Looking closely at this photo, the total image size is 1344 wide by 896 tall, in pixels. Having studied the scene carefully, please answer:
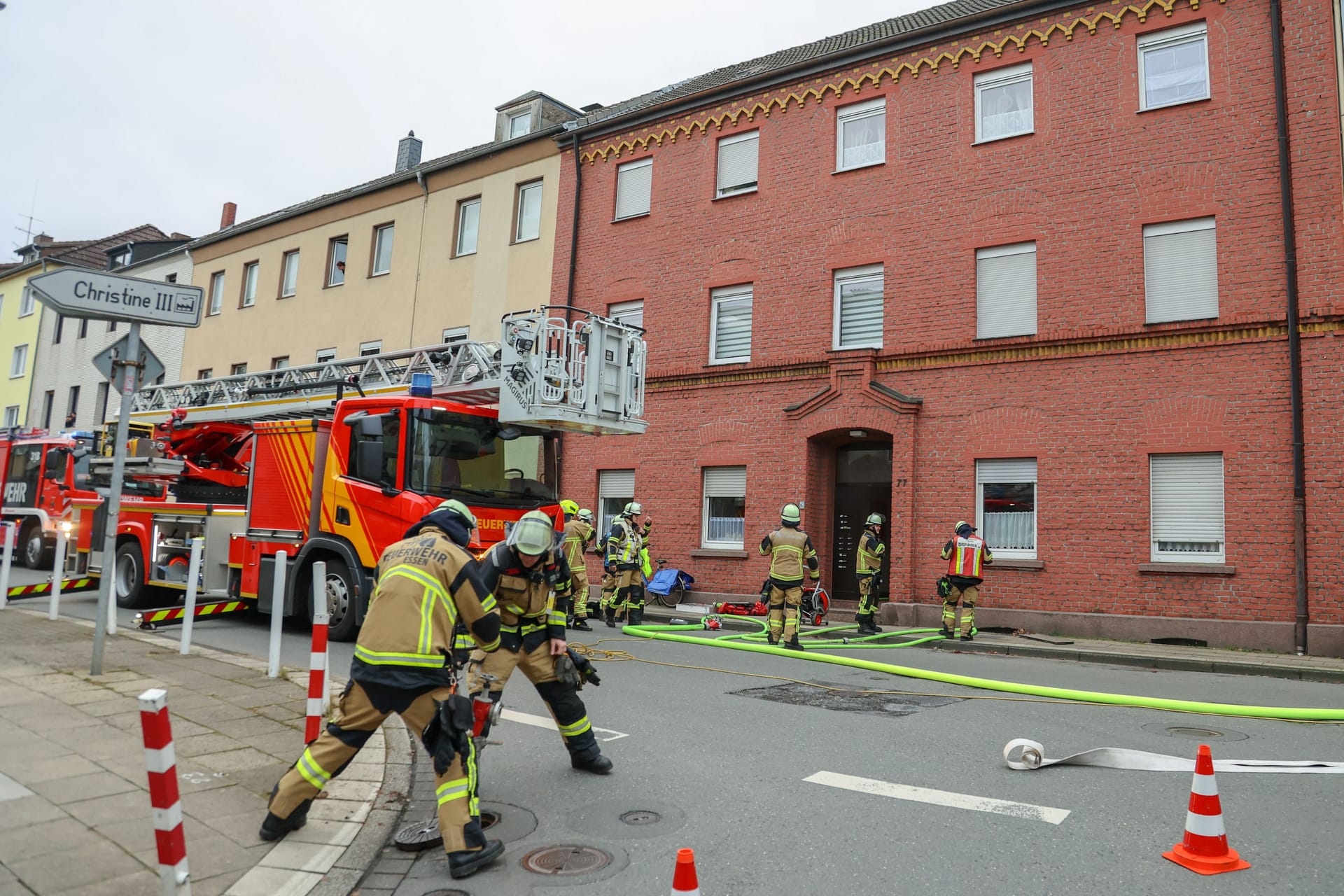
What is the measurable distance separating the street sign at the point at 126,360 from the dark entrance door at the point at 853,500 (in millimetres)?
11856

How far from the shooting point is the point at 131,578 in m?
13.9

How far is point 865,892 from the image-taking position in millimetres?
3900

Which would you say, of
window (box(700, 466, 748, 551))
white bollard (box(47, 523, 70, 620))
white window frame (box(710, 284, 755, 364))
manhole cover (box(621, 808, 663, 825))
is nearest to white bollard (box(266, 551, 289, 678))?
manhole cover (box(621, 808, 663, 825))

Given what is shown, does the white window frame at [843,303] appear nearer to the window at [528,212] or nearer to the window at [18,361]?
the window at [528,212]

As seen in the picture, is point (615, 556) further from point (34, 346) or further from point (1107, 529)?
point (34, 346)

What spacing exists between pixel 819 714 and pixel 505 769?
2.82 m

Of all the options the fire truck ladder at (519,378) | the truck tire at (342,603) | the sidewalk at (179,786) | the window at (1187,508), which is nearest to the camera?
the sidewalk at (179,786)

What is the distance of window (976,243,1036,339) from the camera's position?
601 inches

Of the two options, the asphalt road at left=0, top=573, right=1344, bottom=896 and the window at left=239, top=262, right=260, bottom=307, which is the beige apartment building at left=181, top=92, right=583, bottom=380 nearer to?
the window at left=239, top=262, right=260, bottom=307

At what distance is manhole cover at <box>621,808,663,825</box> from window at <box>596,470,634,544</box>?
47.0 ft

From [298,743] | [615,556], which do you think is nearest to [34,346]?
[615,556]

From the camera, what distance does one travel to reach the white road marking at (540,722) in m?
6.75

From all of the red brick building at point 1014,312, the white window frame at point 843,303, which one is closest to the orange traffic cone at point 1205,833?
the red brick building at point 1014,312

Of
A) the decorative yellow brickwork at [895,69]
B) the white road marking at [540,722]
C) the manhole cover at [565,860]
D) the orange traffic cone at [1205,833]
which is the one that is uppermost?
the decorative yellow brickwork at [895,69]
